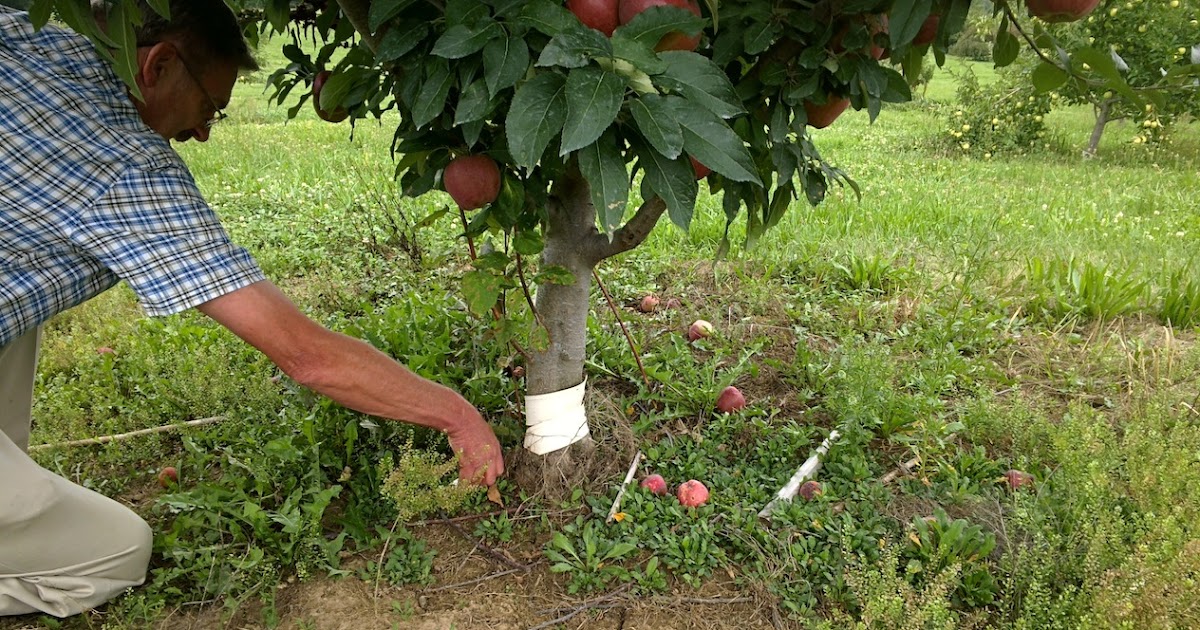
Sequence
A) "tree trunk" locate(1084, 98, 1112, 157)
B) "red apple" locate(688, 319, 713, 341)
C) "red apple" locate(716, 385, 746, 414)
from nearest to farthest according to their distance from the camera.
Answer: "red apple" locate(716, 385, 746, 414)
"red apple" locate(688, 319, 713, 341)
"tree trunk" locate(1084, 98, 1112, 157)

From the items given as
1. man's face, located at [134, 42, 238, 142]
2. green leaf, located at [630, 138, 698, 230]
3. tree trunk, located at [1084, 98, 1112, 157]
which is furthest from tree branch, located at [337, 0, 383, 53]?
tree trunk, located at [1084, 98, 1112, 157]

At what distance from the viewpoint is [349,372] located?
1.50m

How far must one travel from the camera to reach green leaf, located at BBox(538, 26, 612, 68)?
865 mm

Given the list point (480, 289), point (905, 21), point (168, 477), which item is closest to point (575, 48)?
point (905, 21)

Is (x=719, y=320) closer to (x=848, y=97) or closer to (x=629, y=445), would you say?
(x=629, y=445)

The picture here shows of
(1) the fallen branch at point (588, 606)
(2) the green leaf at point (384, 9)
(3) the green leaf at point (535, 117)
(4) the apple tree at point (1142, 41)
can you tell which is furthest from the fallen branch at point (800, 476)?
(4) the apple tree at point (1142, 41)

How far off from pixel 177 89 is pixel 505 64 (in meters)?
0.96

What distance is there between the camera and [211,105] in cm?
167

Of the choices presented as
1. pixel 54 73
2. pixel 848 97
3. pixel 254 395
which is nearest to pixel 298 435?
pixel 254 395

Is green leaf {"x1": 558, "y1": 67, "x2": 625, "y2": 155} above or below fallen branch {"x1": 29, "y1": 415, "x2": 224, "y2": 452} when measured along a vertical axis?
above

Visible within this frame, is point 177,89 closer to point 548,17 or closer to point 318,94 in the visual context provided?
Answer: point 318,94

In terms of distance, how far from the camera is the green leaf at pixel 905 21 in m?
1.03

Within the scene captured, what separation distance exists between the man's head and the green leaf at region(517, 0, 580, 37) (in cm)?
91

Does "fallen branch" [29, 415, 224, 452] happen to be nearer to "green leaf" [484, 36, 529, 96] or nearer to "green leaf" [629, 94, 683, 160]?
"green leaf" [484, 36, 529, 96]
